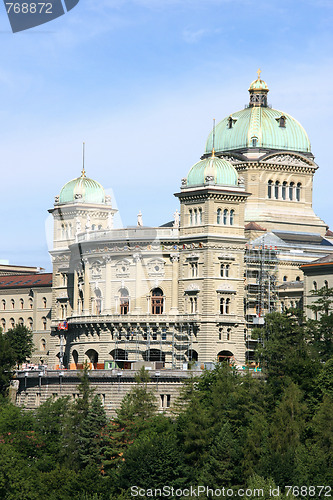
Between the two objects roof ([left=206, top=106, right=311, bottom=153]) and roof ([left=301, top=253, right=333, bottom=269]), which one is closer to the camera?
roof ([left=301, top=253, right=333, bottom=269])

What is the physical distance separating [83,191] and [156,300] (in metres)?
24.5

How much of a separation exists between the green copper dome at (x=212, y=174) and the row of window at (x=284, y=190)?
18.5 meters

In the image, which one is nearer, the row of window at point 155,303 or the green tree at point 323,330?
the green tree at point 323,330

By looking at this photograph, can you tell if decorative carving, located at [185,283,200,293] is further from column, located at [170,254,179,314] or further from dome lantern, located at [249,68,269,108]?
dome lantern, located at [249,68,269,108]

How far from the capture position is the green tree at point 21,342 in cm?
17638

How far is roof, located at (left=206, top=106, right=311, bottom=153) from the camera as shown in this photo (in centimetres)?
18425

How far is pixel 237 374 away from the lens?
139125 mm

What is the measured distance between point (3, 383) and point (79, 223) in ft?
107

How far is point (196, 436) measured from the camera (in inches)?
4798

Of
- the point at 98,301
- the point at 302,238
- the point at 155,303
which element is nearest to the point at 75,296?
the point at 98,301

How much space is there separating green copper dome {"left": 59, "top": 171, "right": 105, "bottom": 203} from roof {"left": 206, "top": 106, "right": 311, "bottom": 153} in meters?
14.7

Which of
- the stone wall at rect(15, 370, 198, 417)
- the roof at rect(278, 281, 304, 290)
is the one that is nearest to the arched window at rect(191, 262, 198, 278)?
the roof at rect(278, 281, 304, 290)

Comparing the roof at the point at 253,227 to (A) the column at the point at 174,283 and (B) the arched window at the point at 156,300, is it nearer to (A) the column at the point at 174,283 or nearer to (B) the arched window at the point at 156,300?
(A) the column at the point at 174,283

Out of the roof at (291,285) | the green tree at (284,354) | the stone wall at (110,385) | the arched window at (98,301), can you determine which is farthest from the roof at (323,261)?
the arched window at (98,301)
